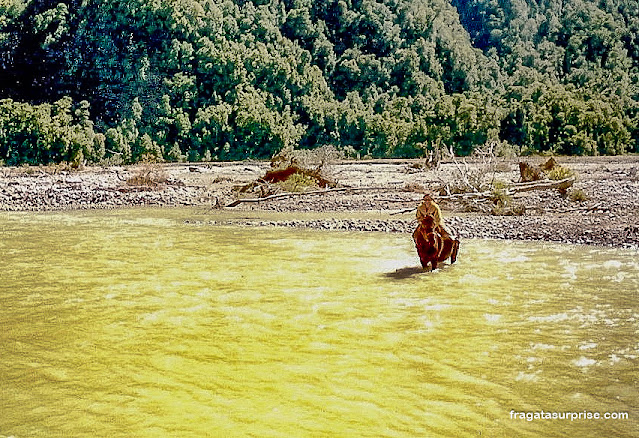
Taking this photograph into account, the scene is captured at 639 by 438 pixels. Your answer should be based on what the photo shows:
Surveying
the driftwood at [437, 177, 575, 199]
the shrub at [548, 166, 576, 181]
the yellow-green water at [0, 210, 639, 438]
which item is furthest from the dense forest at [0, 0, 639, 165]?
the yellow-green water at [0, 210, 639, 438]

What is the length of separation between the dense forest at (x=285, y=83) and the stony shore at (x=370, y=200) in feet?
57.8

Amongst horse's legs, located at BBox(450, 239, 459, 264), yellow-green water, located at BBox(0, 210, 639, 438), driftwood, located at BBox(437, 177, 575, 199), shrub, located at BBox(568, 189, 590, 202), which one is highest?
driftwood, located at BBox(437, 177, 575, 199)

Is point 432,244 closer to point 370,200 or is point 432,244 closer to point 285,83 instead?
point 370,200

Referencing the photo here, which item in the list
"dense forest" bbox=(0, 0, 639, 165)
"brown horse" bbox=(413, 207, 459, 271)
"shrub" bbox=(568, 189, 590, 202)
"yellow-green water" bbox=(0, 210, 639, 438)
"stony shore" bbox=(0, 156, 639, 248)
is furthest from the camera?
"dense forest" bbox=(0, 0, 639, 165)

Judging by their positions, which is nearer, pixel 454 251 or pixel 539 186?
pixel 454 251

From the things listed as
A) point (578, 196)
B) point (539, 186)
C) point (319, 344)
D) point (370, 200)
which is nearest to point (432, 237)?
point (319, 344)

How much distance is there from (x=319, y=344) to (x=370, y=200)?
16302 mm

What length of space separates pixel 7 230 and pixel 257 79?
2074 inches

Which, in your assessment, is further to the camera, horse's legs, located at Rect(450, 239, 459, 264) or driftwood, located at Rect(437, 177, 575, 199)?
driftwood, located at Rect(437, 177, 575, 199)

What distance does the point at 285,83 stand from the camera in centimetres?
7162

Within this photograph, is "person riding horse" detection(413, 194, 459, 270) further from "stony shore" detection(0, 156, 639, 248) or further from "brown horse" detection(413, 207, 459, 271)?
"stony shore" detection(0, 156, 639, 248)

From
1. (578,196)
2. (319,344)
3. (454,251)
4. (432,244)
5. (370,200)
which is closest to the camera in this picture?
(319,344)

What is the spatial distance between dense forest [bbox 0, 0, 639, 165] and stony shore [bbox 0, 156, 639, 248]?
17604 mm

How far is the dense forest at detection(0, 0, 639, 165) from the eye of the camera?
5662 cm
